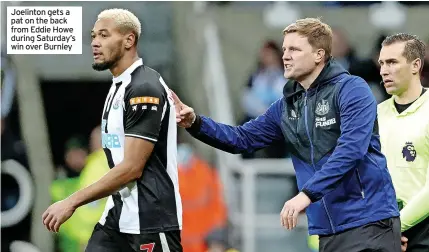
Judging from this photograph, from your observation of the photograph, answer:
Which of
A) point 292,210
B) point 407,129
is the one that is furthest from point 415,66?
point 292,210

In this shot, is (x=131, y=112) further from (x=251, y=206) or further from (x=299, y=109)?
(x=251, y=206)

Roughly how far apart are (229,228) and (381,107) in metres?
4.96

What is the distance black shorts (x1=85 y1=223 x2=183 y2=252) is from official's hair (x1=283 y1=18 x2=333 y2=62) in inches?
53.7

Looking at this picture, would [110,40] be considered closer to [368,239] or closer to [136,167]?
[136,167]

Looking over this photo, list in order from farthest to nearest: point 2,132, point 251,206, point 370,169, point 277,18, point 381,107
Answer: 1. point 277,18
2. point 2,132
3. point 251,206
4. point 381,107
5. point 370,169

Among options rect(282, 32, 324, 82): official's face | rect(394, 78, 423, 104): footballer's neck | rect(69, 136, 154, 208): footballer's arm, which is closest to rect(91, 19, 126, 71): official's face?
rect(69, 136, 154, 208): footballer's arm

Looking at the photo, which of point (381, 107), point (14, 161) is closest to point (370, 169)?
point (381, 107)

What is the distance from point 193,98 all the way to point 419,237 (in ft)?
25.8

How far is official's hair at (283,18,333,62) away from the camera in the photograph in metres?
6.22

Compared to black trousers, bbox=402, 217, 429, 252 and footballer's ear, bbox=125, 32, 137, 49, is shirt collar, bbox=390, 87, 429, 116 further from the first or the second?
footballer's ear, bbox=125, 32, 137, 49

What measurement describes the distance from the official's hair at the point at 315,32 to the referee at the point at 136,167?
86cm

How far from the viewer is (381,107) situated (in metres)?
6.92

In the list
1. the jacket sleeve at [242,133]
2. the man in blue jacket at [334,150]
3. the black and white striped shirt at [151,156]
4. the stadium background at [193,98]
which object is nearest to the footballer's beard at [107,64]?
the black and white striped shirt at [151,156]

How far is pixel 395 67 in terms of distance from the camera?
6637 millimetres
